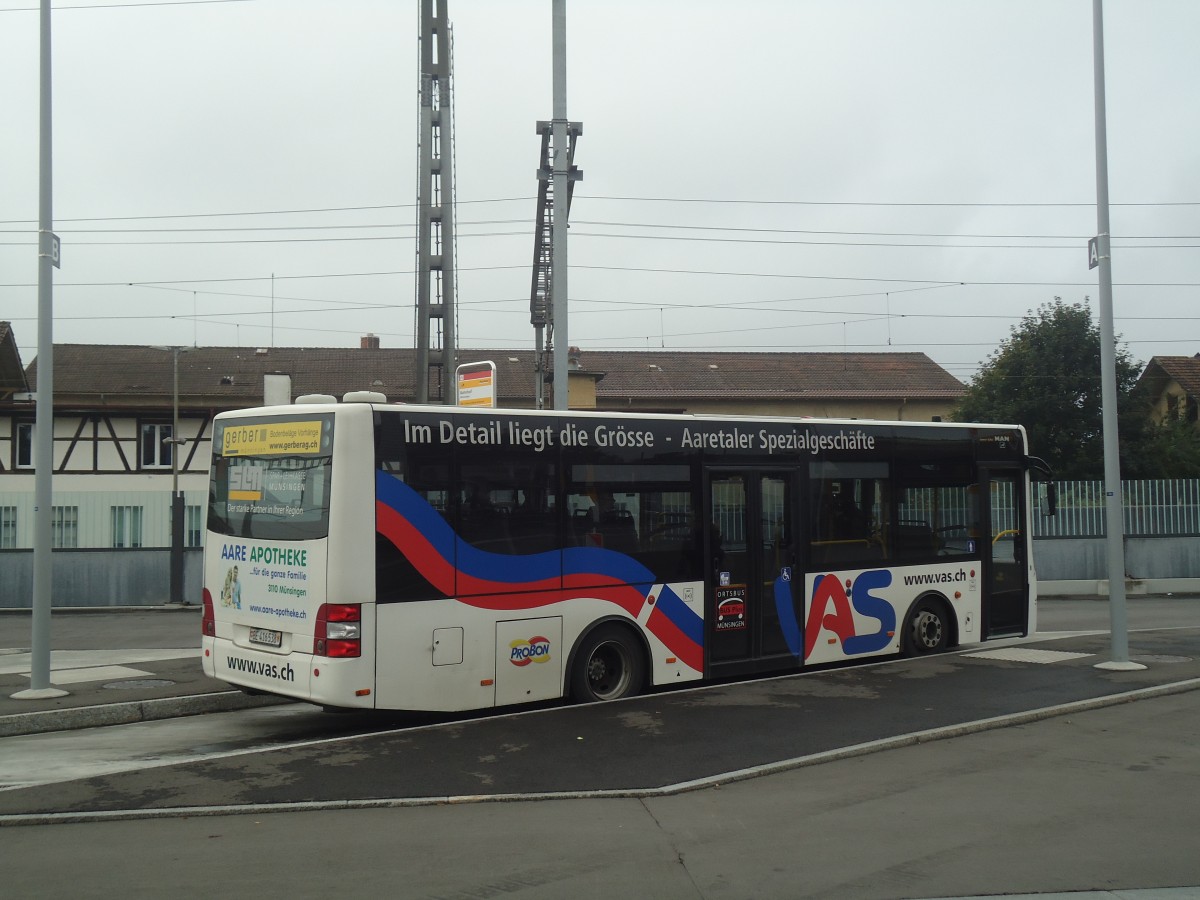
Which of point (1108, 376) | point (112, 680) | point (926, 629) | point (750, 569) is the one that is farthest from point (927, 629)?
point (112, 680)

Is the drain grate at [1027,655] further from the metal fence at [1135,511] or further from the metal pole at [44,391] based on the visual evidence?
the metal fence at [1135,511]

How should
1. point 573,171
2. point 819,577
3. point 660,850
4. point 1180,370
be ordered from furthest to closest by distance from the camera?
point 1180,370, point 573,171, point 819,577, point 660,850

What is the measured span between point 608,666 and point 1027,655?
590cm

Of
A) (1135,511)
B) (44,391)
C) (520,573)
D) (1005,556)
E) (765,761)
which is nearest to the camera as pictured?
(765,761)

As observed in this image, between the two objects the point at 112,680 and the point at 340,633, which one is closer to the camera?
the point at 340,633

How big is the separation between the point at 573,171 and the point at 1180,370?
127 feet

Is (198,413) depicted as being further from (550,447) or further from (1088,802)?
(1088,802)

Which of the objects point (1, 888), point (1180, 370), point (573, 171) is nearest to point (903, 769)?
point (1, 888)

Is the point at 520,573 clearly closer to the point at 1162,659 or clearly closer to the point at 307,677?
the point at 307,677

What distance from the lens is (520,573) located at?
10000 millimetres

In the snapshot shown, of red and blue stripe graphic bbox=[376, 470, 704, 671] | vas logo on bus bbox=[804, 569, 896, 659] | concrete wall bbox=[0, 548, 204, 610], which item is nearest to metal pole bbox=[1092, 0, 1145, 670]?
vas logo on bus bbox=[804, 569, 896, 659]

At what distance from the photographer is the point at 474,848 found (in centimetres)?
625

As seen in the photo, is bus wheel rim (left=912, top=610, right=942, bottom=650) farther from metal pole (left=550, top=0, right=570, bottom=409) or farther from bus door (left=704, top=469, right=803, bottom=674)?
metal pole (left=550, top=0, right=570, bottom=409)

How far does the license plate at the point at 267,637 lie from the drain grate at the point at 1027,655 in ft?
27.4
